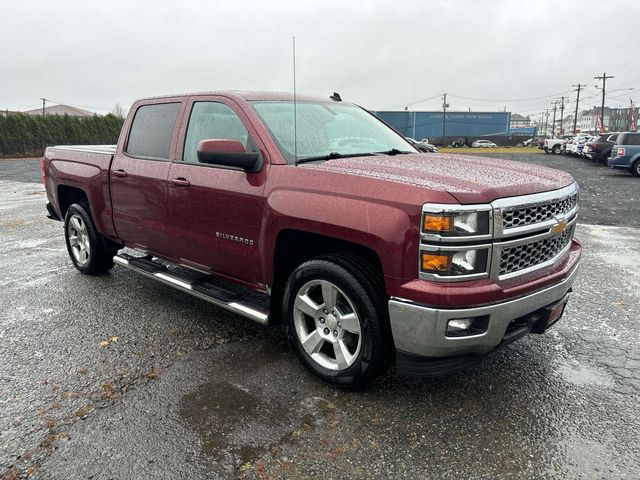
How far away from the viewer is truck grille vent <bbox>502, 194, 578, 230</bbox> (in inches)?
108

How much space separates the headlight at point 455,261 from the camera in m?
2.64

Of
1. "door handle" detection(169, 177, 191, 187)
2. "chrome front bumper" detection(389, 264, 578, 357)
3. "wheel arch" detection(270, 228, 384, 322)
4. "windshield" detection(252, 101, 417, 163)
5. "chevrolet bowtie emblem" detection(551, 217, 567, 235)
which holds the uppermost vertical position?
"windshield" detection(252, 101, 417, 163)

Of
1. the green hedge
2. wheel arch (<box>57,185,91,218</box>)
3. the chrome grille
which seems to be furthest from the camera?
the green hedge

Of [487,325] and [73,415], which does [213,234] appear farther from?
[487,325]

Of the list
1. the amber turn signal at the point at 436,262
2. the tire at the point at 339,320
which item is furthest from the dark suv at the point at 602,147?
the amber turn signal at the point at 436,262

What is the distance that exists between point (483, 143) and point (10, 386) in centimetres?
6728

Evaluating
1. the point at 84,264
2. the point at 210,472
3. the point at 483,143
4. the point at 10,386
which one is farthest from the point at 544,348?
the point at 483,143

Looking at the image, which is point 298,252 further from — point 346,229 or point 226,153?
point 226,153

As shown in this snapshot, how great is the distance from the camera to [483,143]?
65.2m

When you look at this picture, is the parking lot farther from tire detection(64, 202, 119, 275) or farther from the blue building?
the blue building

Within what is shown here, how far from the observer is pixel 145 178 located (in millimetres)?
4445

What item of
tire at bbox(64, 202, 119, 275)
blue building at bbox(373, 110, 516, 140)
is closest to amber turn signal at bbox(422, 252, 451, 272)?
tire at bbox(64, 202, 119, 275)

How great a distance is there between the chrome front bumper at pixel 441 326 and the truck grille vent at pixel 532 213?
1.38ft

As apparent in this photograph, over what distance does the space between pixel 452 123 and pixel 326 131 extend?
207 ft
